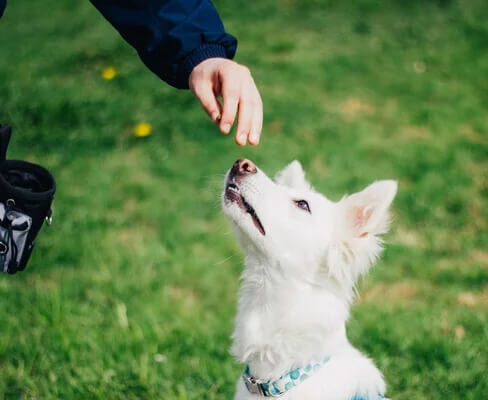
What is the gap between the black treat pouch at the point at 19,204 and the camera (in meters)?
2.02

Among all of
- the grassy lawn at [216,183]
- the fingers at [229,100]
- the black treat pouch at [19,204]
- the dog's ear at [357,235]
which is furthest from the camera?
the grassy lawn at [216,183]

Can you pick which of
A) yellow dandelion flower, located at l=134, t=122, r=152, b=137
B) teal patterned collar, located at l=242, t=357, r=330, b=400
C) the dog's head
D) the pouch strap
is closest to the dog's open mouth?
the dog's head

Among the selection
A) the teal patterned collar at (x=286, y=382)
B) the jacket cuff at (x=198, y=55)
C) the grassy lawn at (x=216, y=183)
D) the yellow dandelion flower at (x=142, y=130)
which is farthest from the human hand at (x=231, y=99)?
the yellow dandelion flower at (x=142, y=130)

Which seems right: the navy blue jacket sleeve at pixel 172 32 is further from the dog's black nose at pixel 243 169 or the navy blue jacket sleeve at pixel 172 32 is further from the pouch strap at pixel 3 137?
the pouch strap at pixel 3 137

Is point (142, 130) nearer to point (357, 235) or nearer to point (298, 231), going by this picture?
point (298, 231)

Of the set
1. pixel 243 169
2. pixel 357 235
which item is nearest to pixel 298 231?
pixel 357 235

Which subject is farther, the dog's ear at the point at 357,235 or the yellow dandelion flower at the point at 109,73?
the yellow dandelion flower at the point at 109,73

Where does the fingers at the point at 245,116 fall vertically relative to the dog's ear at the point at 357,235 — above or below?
above

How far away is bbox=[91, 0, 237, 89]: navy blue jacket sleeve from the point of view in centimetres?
211

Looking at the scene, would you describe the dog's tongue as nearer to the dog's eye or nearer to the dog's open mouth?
the dog's open mouth

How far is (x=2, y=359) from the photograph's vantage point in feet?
10.00

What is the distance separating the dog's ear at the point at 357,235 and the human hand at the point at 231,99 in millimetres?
601

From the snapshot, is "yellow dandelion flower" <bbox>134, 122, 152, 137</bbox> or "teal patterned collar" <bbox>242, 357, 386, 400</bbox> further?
"yellow dandelion flower" <bbox>134, 122, 152, 137</bbox>

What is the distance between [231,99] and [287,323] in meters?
1.03
